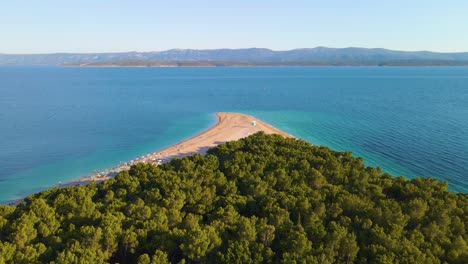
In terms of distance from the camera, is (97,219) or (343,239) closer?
(343,239)

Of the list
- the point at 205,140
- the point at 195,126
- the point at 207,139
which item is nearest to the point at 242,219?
the point at 205,140

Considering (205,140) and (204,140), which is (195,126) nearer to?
(204,140)

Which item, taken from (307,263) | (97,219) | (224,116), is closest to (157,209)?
(97,219)

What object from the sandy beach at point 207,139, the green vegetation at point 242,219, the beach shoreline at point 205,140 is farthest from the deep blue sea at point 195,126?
the green vegetation at point 242,219

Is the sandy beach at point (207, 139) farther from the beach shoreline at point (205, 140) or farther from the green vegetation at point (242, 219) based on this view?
the green vegetation at point (242, 219)

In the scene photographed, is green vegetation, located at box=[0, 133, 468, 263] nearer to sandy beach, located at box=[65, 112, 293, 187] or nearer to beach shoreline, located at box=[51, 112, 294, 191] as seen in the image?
beach shoreline, located at box=[51, 112, 294, 191]

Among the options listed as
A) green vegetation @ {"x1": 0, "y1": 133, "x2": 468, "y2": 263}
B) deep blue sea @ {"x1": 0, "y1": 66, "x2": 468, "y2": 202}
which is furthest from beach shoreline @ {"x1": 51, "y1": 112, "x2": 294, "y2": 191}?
green vegetation @ {"x1": 0, "y1": 133, "x2": 468, "y2": 263}

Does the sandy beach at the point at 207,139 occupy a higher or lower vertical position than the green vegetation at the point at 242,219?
lower

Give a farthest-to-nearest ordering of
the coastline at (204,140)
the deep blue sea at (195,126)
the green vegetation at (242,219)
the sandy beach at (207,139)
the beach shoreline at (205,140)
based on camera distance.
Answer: the deep blue sea at (195,126) → the sandy beach at (207,139) → the beach shoreline at (205,140) → the coastline at (204,140) → the green vegetation at (242,219)

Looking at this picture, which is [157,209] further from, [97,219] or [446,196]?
[446,196]
